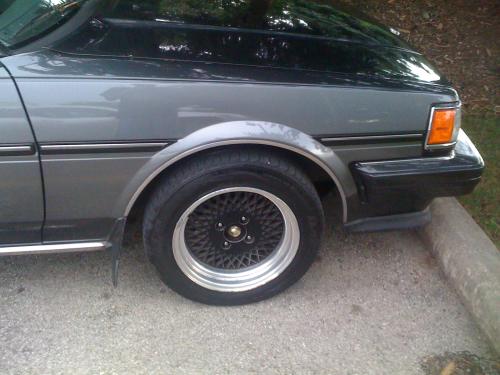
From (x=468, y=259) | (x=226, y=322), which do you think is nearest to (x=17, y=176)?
(x=226, y=322)

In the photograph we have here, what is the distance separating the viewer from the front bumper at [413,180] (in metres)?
2.58

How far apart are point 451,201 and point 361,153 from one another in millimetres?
1173

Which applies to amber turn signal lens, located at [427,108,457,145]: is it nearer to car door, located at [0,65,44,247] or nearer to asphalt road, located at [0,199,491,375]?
asphalt road, located at [0,199,491,375]

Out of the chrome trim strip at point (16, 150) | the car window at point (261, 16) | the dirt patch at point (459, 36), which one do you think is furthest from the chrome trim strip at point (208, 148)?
the dirt patch at point (459, 36)

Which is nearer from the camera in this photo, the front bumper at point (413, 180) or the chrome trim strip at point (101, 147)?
the chrome trim strip at point (101, 147)

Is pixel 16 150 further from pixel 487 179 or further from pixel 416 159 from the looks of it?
pixel 487 179

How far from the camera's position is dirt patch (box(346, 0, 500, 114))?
507cm

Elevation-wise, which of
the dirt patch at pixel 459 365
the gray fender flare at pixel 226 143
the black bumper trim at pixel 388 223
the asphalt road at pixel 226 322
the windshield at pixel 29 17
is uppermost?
the windshield at pixel 29 17

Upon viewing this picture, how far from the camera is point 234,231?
273 centimetres

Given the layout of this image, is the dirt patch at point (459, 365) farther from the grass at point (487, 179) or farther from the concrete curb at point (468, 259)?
the grass at point (487, 179)

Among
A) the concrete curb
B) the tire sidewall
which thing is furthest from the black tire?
the concrete curb

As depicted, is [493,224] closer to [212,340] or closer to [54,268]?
[212,340]

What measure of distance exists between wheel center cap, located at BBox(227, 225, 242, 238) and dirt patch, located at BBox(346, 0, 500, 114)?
2999 millimetres

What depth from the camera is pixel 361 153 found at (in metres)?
2.54
